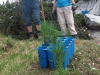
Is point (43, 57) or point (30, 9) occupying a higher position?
point (30, 9)

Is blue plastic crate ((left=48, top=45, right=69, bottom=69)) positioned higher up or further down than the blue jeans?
further down

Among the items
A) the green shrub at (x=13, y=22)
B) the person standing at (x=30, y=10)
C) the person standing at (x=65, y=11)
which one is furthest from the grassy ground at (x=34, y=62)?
the green shrub at (x=13, y=22)

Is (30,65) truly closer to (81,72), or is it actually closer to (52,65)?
(52,65)

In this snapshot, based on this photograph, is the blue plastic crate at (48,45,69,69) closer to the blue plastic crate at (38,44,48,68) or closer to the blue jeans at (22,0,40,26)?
the blue plastic crate at (38,44,48,68)

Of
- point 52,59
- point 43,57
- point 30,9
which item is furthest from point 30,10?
point 52,59

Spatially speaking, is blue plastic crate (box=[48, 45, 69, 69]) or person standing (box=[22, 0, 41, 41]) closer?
blue plastic crate (box=[48, 45, 69, 69])

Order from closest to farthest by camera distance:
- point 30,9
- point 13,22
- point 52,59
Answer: point 52,59 < point 30,9 < point 13,22

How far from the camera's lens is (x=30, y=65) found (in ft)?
14.2

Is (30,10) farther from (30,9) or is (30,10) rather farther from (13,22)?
(13,22)

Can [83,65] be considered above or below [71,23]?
below

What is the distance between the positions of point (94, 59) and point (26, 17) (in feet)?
8.53

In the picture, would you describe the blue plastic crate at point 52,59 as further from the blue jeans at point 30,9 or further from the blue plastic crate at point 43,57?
the blue jeans at point 30,9

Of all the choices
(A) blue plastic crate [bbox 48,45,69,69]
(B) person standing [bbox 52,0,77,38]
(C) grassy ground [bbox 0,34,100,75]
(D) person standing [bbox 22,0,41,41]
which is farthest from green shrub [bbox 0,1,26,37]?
(A) blue plastic crate [bbox 48,45,69,69]

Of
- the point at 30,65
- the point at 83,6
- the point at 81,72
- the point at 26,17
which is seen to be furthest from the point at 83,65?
the point at 83,6
